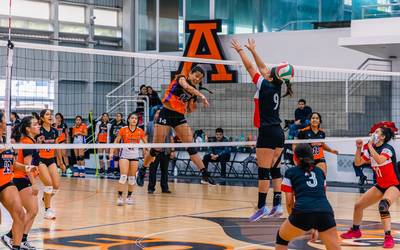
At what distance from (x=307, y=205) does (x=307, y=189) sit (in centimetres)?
20

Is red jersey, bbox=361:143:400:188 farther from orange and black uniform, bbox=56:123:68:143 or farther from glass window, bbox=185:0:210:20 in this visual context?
glass window, bbox=185:0:210:20

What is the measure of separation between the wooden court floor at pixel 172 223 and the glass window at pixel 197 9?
39.7 feet

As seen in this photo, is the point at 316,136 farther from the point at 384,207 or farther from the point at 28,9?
the point at 28,9

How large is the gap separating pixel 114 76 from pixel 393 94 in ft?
43.3

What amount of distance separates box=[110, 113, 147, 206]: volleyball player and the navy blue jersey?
30.4 ft

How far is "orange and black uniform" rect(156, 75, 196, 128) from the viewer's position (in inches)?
544

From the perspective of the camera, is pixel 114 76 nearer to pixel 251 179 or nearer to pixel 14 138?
pixel 251 179

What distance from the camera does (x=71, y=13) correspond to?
35.3 m

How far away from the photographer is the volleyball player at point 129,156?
18641mm

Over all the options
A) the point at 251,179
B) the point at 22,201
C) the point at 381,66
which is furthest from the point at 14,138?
the point at 381,66

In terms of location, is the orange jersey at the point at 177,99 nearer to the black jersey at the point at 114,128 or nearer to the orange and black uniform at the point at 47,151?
the orange and black uniform at the point at 47,151

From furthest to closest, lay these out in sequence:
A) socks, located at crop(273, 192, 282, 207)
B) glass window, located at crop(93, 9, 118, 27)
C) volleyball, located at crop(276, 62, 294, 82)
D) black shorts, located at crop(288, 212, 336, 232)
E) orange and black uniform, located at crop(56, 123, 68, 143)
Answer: glass window, located at crop(93, 9, 118, 27)
orange and black uniform, located at crop(56, 123, 68, 143)
socks, located at crop(273, 192, 282, 207)
volleyball, located at crop(276, 62, 294, 82)
black shorts, located at crop(288, 212, 336, 232)

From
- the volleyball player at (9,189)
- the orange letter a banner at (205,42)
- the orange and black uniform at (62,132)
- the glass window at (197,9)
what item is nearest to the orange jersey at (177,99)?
the volleyball player at (9,189)

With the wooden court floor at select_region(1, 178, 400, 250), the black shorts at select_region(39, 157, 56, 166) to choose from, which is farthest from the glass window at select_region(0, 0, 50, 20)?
the black shorts at select_region(39, 157, 56, 166)
